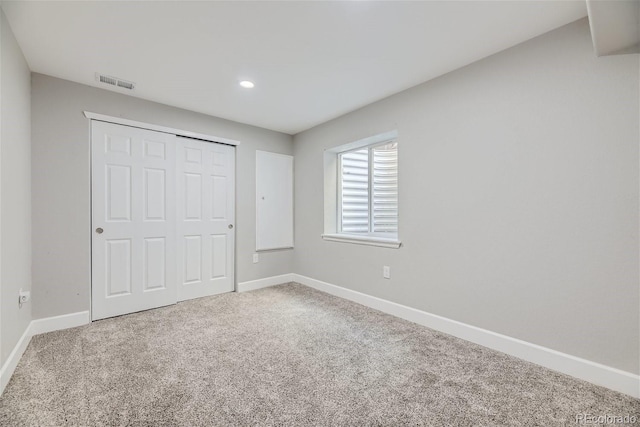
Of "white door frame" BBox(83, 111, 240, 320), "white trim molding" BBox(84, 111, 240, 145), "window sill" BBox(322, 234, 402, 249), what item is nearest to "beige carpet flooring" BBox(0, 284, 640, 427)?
"window sill" BBox(322, 234, 402, 249)

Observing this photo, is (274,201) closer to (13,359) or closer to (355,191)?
(355,191)

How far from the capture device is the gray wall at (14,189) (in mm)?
1733

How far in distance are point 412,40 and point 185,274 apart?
3.30 metres

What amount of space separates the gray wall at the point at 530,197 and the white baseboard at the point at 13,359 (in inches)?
115

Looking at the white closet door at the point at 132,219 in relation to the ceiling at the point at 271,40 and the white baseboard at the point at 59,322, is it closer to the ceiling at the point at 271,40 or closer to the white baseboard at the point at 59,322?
the white baseboard at the point at 59,322

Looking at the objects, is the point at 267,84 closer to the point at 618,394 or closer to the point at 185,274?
the point at 185,274

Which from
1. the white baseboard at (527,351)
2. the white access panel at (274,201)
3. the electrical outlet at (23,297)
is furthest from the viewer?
the white access panel at (274,201)

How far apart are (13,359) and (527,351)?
11.5ft

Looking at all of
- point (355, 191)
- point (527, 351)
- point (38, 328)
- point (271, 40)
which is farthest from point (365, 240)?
point (38, 328)

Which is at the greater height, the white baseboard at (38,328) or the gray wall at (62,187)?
the gray wall at (62,187)

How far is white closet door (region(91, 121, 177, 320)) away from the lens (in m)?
2.77

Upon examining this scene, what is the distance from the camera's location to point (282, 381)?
1.76 metres

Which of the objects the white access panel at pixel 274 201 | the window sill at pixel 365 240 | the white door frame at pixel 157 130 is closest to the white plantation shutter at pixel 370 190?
the window sill at pixel 365 240

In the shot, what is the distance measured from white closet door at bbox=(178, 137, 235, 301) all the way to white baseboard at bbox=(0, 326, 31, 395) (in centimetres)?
131
